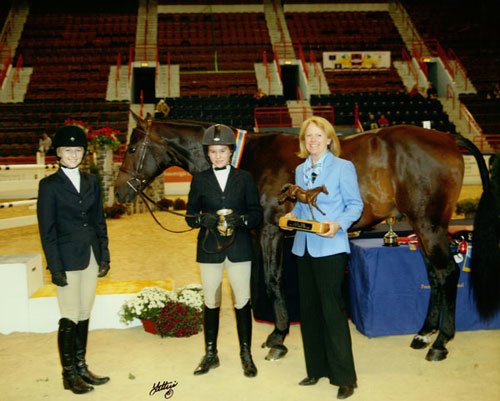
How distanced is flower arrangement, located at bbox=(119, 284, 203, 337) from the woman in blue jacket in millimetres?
1364

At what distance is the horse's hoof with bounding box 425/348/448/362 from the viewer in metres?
3.61

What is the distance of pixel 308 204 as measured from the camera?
2.93 meters

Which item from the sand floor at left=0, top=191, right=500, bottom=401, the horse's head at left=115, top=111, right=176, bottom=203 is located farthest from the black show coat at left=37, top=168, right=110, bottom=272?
the sand floor at left=0, top=191, right=500, bottom=401

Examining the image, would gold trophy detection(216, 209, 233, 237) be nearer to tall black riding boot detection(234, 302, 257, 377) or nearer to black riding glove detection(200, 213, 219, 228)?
black riding glove detection(200, 213, 219, 228)

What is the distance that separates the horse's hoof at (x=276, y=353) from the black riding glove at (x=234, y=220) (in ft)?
3.59

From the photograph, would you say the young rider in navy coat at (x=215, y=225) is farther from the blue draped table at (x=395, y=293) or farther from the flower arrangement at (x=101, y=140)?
the flower arrangement at (x=101, y=140)

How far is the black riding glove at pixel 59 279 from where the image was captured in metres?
2.99

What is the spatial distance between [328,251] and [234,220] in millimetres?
597

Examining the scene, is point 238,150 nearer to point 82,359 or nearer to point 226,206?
point 226,206

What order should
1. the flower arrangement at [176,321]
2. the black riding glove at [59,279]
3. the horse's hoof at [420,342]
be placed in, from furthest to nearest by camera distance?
the flower arrangement at [176,321] → the horse's hoof at [420,342] → the black riding glove at [59,279]

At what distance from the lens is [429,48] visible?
26.5 meters

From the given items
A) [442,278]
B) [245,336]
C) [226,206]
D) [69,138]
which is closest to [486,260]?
[442,278]
